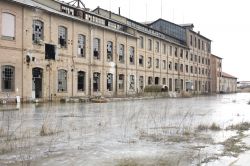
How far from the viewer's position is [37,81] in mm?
29031

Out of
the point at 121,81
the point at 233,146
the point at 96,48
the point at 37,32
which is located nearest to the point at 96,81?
the point at 96,48

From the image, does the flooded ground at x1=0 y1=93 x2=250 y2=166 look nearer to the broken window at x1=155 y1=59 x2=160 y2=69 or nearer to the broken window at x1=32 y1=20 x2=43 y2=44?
the broken window at x1=32 y1=20 x2=43 y2=44

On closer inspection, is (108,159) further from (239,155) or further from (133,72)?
(133,72)

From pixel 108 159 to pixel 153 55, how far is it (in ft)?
151

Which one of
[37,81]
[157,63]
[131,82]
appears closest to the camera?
[37,81]

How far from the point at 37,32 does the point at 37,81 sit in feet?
14.0

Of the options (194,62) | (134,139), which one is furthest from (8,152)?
(194,62)

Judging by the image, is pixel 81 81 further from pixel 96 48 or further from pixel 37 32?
pixel 37 32

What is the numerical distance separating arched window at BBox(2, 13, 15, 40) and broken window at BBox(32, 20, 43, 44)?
7.89 ft

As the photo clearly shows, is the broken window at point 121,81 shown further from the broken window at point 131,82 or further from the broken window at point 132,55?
the broken window at point 132,55

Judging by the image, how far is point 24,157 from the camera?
6395 millimetres

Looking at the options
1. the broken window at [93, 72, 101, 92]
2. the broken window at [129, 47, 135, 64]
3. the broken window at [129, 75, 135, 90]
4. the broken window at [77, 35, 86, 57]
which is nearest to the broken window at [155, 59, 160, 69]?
the broken window at [129, 47, 135, 64]

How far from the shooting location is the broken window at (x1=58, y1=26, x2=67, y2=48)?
31.9 meters

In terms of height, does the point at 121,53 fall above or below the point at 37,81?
above
